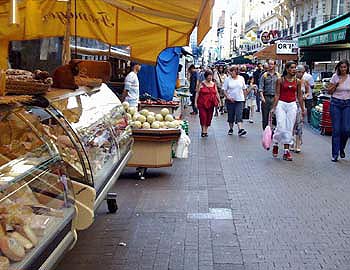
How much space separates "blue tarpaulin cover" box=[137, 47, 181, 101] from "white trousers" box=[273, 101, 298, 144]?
605 cm

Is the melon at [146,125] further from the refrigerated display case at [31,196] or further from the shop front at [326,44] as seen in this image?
the shop front at [326,44]

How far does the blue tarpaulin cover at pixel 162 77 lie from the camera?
15555mm

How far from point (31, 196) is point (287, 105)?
7.27m

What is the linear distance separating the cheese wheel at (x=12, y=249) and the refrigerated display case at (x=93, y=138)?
111cm

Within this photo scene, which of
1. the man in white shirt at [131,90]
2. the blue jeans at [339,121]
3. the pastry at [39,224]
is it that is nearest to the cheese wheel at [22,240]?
the pastry at [39,224]

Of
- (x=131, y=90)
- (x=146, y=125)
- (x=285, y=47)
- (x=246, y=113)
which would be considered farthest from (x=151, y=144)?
(x=285, y=47)

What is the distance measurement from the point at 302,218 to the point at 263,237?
90 centimetres

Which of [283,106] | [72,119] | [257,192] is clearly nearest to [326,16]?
[283,106]

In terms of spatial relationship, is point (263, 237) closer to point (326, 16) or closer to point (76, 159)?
point (76, 159)

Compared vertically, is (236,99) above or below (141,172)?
above

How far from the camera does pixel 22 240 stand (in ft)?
10.4

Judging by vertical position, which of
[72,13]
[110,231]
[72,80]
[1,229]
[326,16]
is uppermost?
[326,16]

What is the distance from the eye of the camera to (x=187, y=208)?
670 cm

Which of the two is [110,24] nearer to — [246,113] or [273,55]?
[246,113]
